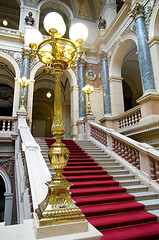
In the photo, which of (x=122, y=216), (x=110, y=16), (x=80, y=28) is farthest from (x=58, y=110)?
(x=110, y=16)

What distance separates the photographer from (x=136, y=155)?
16.7 ft

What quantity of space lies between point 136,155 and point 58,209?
394cm

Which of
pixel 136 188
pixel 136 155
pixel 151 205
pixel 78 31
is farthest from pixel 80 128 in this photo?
pixel 78 31

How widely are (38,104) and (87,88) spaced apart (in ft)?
34.8

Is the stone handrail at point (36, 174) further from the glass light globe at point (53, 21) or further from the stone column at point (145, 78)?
the stone column at point (145, 78)

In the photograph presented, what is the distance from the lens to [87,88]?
8.84 meters

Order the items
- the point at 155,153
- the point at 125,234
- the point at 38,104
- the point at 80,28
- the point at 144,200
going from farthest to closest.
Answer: the point at 38,104
the point at 155,153
the point at 144,200
the point at 80,28
the point at 125,234

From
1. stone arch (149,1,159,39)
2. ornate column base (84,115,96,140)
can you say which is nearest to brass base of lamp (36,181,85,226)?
stone arch (149,1,159,39)

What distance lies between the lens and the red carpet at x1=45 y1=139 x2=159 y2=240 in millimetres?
2633

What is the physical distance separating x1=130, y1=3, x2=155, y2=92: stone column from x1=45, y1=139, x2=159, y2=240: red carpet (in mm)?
3881

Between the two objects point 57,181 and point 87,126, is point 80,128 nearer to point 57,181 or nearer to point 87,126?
point 87,126

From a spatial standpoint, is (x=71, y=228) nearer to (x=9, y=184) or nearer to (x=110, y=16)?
(x=9, y=184)

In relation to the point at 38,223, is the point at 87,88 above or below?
above

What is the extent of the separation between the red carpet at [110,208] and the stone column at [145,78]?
9.34 ft
